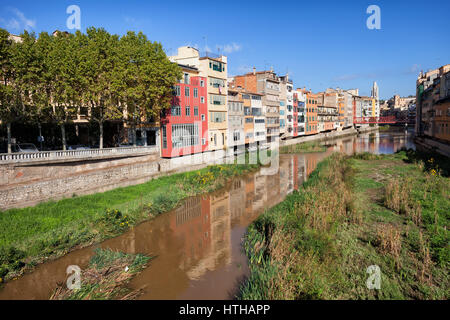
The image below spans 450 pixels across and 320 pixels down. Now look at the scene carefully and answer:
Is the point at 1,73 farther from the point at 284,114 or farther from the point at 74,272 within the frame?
the point at 284,114

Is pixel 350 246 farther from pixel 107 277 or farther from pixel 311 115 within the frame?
pixel 311 115

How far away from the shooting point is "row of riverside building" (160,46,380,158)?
108 feet

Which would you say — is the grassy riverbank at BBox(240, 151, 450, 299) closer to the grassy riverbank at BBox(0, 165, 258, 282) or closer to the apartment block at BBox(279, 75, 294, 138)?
the grassy riverbank at BBox(0, 165, 258, 282)

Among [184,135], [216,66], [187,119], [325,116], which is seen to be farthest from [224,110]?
[325,116]

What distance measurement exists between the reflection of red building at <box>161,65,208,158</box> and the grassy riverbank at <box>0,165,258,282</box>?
709cm

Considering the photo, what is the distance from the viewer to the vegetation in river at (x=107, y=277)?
1112 centimetres

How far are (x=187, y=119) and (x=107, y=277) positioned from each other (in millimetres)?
23458

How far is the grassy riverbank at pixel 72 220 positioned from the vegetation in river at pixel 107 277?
7.35ft

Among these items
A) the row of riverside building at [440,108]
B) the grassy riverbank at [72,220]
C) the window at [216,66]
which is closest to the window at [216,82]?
the window at [216,66]

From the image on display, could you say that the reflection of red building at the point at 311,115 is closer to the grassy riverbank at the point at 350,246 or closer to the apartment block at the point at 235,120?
the apartment block at the point at 235,120

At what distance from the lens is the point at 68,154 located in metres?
23.2

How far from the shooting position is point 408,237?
15.2m

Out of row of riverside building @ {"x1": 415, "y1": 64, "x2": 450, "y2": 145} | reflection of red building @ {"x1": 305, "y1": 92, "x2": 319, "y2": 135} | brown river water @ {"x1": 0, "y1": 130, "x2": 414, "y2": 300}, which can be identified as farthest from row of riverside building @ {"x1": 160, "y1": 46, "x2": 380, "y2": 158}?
row of riverside building @ {"x1": 415, "y1": 64, "x2": 450, "y2": 145}
